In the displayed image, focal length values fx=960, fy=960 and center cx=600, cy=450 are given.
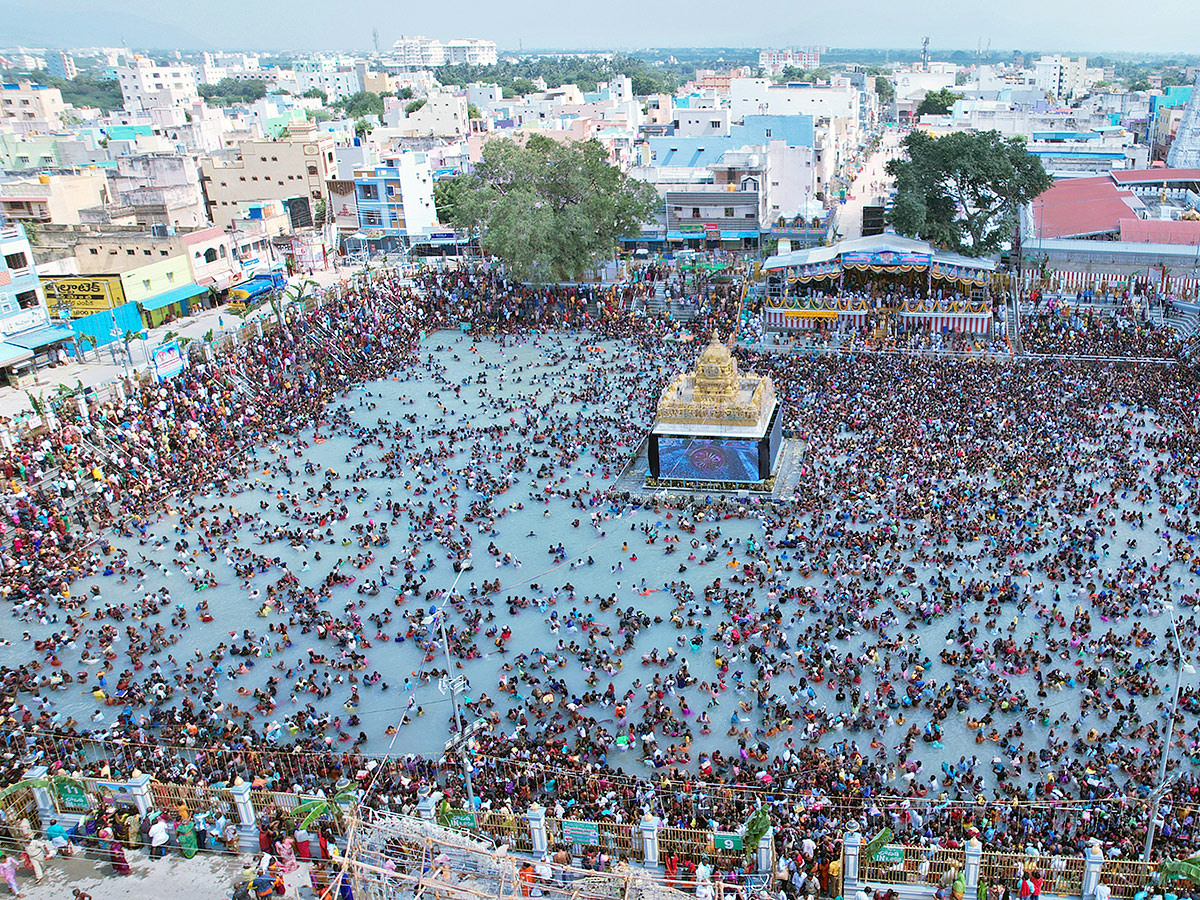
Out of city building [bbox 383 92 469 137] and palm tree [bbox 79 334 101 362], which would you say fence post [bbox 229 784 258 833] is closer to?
palm tree [bbox 79 334 101 362]

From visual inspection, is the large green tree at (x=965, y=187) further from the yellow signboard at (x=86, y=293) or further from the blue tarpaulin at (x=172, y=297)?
the yellow signboard at (x=86, y=293)

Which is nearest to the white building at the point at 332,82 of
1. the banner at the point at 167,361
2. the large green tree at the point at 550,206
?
the large green tree at the point at 550,206

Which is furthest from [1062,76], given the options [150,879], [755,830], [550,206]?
[150,879]

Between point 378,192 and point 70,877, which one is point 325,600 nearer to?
point 70,877

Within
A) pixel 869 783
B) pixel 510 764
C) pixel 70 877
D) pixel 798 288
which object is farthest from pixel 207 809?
pixel 798 288

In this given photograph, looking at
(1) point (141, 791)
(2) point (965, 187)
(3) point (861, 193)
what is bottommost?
(1) point (141, 791)

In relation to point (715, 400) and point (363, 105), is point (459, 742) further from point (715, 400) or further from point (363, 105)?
point (363, 105)

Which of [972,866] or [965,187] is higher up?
[965,187]

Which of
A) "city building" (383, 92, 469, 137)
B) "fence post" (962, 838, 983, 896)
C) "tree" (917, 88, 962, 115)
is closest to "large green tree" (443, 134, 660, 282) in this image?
"fence post" (962, 838, 983, 896)
